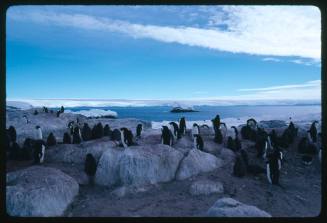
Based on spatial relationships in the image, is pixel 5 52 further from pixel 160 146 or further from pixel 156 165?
pixel 160 146

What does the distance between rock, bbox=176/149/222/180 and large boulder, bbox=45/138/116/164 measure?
2.46 meters

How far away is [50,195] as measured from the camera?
7.09m

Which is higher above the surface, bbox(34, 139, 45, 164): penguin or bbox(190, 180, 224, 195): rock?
bbox(34, 139, 45, 164): penguin

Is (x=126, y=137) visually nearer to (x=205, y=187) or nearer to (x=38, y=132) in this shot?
(x=205, y=187)

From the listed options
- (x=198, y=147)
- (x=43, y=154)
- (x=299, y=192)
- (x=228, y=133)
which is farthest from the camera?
(x=228, y=133)

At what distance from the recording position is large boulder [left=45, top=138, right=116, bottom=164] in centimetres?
1041

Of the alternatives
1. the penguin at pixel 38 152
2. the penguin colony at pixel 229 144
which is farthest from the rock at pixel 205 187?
the penguin at pixel 38 152

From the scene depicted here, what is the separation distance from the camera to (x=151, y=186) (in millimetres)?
8656

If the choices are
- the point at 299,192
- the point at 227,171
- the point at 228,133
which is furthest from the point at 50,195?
the point at 228,133

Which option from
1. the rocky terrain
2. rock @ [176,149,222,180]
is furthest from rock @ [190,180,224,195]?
rock @ [176,149,222,180]

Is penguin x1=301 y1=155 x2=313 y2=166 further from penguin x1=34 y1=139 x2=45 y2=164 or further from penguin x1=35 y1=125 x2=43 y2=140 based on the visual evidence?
penguin x1=35 y1=125 x2=43 y2=140

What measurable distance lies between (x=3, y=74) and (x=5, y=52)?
0.24 meters

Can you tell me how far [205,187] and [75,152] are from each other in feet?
14.3
